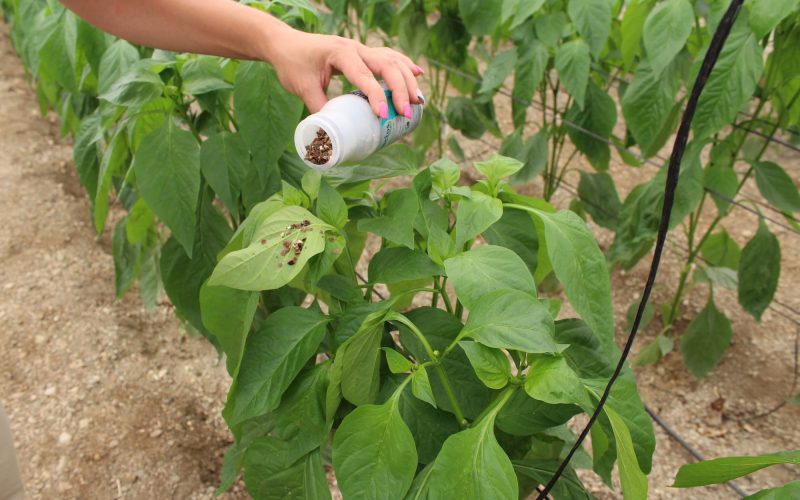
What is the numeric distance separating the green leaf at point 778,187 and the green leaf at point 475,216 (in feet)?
3.32

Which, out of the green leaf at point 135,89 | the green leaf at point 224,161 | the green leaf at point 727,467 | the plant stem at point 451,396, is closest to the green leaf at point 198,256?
the green leaf at point 224,161

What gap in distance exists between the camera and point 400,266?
2.31 ft

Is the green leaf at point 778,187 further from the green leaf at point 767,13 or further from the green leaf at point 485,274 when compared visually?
the green leaf at point 485,274

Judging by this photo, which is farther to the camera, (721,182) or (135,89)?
(721,182)

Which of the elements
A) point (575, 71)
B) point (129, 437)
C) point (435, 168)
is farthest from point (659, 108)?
point (129, 437)

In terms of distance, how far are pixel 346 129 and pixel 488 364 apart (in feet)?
0.80

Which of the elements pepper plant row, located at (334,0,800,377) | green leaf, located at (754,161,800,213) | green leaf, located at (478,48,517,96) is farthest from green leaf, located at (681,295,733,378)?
green leaf, located at (478,48,517,96)

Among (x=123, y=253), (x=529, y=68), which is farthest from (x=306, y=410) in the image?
(x=529, y=68)

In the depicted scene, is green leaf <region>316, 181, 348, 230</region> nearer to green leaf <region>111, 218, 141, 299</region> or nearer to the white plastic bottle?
the white plastic bottle

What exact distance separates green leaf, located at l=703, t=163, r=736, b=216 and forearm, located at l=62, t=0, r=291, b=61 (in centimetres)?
104

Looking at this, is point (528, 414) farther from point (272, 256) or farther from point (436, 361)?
point (272, 256)

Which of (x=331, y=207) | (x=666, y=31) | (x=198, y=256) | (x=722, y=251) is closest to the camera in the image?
(x=331, y=207)

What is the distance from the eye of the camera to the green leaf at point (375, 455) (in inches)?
24.1

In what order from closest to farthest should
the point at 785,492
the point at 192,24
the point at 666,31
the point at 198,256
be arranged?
the point at 785,492
the point at 192,24
the point at 198,256
the point at 666,31
